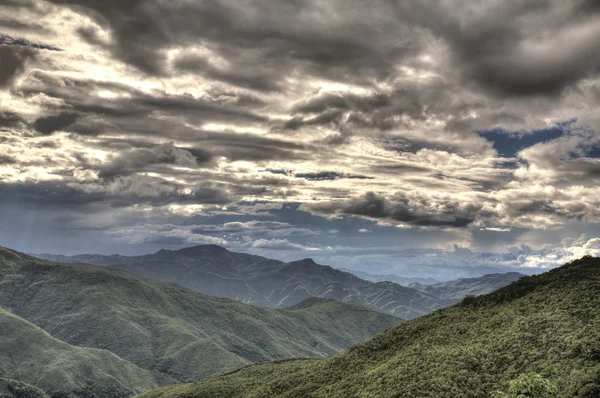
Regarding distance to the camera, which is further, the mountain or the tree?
the mountain

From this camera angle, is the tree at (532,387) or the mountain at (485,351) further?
the mountain at (485,351)

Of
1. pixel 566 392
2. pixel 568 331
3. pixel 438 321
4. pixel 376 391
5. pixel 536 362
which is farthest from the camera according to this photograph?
pixel 438 321

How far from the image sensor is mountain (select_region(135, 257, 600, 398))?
323 ft

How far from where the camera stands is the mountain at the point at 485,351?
98438 mm

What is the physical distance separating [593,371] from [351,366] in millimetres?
78048

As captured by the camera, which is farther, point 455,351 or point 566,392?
point 455,351

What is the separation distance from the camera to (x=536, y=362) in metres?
100

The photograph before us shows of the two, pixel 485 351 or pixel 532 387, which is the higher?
pixel 532 387

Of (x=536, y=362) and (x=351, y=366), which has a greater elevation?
(x=536, y=362)

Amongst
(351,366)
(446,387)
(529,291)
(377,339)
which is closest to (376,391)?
(446,387)

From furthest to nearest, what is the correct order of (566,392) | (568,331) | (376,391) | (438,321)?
(438,321) < (376,391) < (568,331) < (566,392)

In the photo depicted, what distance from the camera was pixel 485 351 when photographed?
114 metres

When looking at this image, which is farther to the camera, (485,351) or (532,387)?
(485,351)

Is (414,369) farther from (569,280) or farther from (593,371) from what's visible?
(569,280)
